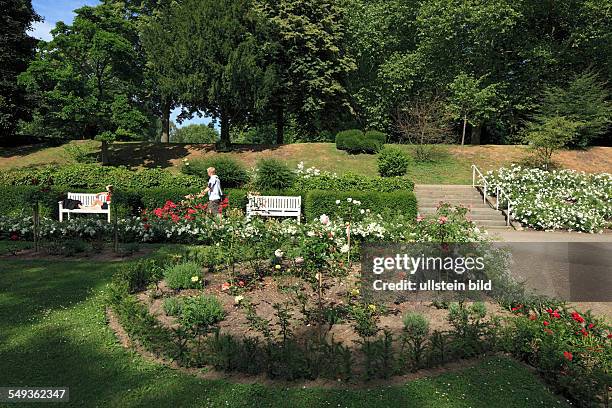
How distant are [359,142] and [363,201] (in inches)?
426

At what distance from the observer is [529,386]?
3.51 metres

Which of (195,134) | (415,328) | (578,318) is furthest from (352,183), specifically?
(195,134)

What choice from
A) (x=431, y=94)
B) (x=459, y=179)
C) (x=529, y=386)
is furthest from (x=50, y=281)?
(x=431, y=94)

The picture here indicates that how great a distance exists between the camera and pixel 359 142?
22.4 meters

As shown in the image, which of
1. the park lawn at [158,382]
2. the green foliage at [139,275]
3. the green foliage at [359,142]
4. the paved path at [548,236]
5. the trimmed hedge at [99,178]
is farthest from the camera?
the green foliage at [359,142]

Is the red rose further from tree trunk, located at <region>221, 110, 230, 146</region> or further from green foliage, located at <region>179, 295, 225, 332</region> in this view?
tree trunk, located at <region>221, 110, 230, 146</region>

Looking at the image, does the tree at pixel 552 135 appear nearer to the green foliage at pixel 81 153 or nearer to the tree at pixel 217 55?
the tree at pixel 217 55

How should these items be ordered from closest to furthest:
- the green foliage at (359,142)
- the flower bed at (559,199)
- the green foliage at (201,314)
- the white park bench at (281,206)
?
1. the green foliage at (201,314)
2. the white park bench at (281,206)
3. the flower bed at (559,199)
4. the green foliage at (359,142)

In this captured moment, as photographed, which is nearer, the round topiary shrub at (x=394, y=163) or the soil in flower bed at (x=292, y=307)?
the soil in flower bed at (x=292, y=307)

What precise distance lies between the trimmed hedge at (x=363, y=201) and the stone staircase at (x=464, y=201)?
199cm

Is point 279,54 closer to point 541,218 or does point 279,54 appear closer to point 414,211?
point 414,211

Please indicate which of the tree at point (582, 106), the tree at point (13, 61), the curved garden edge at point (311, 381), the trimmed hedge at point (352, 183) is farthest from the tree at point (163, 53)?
the tree at point (582, 106)

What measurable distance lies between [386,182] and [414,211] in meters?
1.76

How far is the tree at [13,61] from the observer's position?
81.3ft
